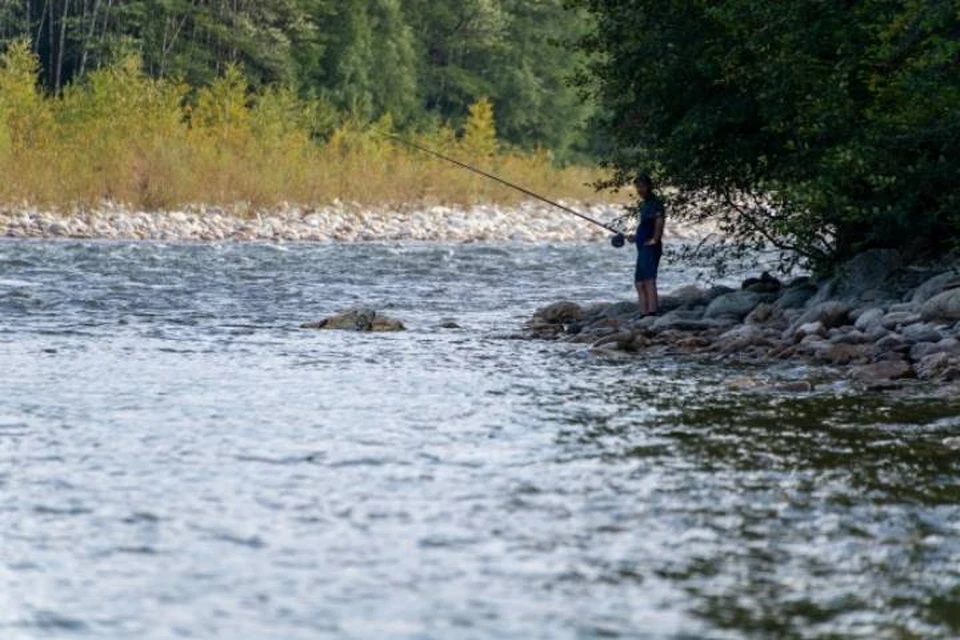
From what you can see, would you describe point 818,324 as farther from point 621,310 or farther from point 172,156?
point 172,156

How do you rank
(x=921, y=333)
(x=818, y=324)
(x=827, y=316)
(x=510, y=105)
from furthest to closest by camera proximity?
1. (x=510, y=105)
2. (x=827, y=316)
3. (x=818, y=324)
4. (x=921, y=333)

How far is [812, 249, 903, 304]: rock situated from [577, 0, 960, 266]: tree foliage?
0.24 m

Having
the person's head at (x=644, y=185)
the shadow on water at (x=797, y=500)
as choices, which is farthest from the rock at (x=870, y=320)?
the shadow on water at (x=797, y=500)

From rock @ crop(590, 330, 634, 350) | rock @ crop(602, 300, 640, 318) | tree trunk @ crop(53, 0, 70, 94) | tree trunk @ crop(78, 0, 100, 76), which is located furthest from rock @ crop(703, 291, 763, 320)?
tree trunk @ crop(78, 0, 100, 76)

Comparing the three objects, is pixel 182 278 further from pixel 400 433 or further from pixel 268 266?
pixel 400 433

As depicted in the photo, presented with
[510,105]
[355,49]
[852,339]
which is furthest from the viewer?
[510,105]

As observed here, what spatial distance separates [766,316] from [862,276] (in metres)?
1.06

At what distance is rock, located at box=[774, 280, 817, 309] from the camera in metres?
19.6

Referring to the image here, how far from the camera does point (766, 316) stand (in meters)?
19.1

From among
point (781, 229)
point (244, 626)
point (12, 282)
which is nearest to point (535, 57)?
point (12, 282)

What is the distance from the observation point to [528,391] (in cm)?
1442

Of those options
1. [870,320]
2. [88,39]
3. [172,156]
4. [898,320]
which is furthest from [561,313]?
[88,39]

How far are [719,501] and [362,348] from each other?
27.4ft

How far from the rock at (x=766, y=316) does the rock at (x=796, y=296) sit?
0.96 feet
